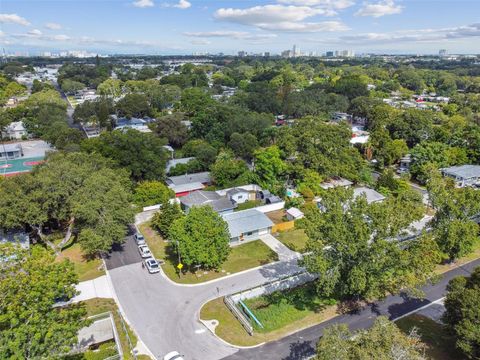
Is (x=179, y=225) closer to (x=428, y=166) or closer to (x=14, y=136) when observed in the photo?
(x=428, y=166)

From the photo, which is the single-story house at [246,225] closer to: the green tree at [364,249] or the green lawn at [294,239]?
the green lawn at [294,239]

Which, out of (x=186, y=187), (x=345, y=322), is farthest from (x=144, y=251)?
(x=345, y=322)

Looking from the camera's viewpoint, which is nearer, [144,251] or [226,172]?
[144,251]

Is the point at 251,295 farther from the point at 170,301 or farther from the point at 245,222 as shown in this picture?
the point at 245,222

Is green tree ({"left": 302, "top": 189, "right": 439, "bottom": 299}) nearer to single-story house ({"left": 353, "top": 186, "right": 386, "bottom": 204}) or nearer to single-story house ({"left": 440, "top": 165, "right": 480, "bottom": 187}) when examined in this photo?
single-story house ({"left": 353, "top": 186, "right": 386, "bottom": 204})

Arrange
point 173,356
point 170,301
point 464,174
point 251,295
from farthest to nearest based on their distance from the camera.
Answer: point 464,174 → point 251,295 → point 170,301 → point 173,356
